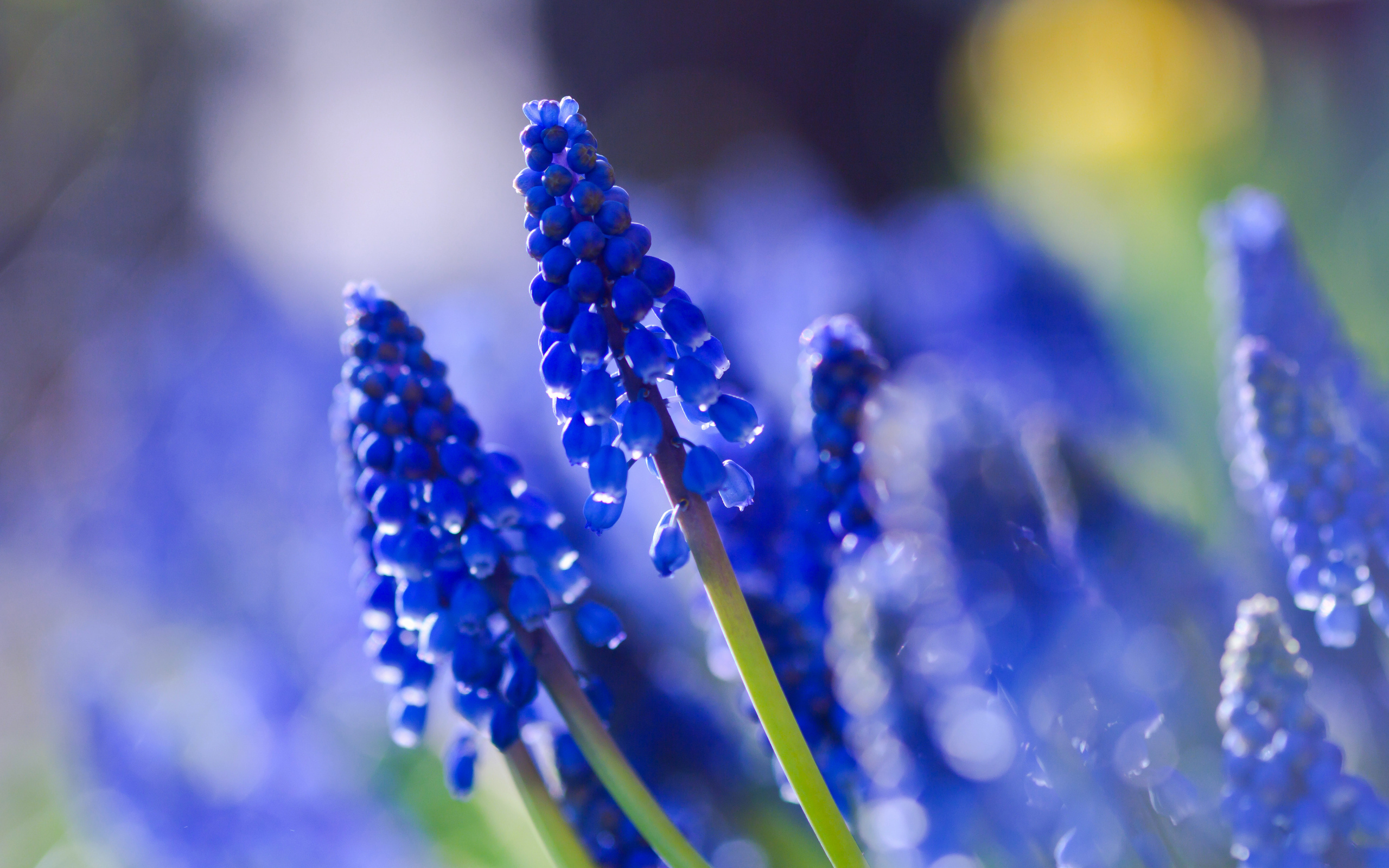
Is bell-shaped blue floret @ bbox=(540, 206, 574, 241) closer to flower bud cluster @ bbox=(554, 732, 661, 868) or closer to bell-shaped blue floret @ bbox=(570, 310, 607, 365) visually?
bell-shaped blue floret @ bbox=(570, 310, 607, 365)

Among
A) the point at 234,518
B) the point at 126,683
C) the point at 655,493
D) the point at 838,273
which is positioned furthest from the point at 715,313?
the point at 234,518

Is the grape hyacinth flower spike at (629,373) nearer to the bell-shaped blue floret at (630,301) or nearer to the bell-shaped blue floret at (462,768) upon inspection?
the bell-shaped blue floret at (630,301)

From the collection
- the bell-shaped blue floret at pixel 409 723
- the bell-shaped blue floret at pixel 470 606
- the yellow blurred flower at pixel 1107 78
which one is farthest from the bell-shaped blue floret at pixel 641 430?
the yellow blurred flower at pixel 1107 78

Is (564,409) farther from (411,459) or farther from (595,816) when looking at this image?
(595,816)

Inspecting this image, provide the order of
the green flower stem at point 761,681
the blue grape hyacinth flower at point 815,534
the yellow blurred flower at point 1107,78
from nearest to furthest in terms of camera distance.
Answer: the green flower stem at point 761,681
the blue grape hyacinth flower at point 815,534
the yellow blurred flower at point 1107,78

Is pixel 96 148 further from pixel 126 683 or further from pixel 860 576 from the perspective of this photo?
pixel 860 576

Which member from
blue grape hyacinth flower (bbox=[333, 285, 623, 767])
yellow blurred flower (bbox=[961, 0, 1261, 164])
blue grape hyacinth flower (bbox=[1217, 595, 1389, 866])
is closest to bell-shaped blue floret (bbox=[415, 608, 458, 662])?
blue grape hyacinth flower (bbox=[333, 285, 623, 767])

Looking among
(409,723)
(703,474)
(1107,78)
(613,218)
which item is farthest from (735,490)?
(1107,78)
